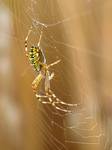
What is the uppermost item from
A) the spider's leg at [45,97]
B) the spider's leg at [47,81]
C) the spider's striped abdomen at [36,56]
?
the spider's striped abdomen at [36,56]

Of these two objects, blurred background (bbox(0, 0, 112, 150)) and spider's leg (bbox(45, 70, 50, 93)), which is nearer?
blurred background (bbox(0, 0, 112, 150))

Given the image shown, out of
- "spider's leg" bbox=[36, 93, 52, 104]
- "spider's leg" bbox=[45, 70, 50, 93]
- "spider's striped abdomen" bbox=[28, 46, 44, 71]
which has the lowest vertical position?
"spider's leg" bbox=[36, 93, 52, 104]

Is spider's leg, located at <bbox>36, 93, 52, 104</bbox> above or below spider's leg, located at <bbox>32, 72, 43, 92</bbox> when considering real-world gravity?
below

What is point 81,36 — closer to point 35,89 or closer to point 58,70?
point 58,70

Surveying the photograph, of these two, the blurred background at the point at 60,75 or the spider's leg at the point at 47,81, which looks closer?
the blurred background at the point at 60,75
